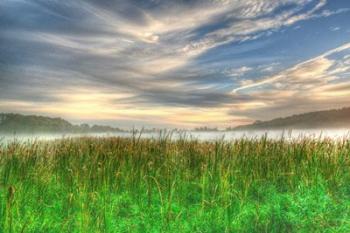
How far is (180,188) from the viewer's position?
27.9 ft

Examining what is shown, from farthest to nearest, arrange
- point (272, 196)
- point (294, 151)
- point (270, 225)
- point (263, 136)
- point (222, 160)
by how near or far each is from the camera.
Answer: point (263, 136)
point (294, 151)
point (222, 160)
point (272, 196)
point (270, 225)

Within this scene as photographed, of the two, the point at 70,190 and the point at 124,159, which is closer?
→ the point at 70,190

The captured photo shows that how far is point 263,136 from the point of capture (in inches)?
447

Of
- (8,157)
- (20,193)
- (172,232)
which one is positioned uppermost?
(8,157)

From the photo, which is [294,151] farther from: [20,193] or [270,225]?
[20,193]

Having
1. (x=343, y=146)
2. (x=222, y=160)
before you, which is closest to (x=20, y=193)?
(x=222, y=160)

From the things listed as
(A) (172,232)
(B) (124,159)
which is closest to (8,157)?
(B) (124,159)

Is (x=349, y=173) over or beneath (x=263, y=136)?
beneath

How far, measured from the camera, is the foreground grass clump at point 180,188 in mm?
6699

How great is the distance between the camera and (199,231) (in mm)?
6473

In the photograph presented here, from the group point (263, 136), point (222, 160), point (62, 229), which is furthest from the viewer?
point (263, 136)

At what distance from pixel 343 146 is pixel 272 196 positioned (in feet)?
11.7

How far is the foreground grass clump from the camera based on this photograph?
6699mm

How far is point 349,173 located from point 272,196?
225 centimetres
